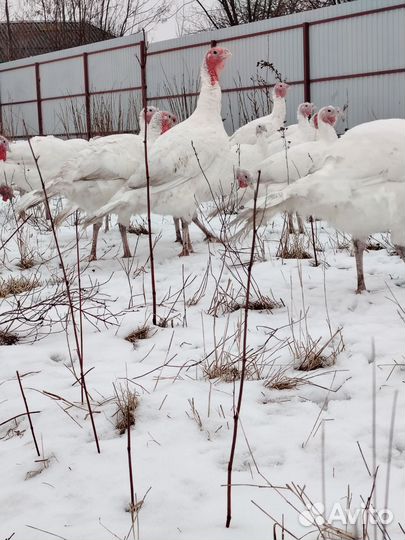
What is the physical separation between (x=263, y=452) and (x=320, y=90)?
13.0 m

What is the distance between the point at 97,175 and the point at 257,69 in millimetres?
10513

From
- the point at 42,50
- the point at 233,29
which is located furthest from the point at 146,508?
the point at 42,50

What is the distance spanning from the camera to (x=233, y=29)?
16.0 meters

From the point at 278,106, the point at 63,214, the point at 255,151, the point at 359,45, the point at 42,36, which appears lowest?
the point at 63,214

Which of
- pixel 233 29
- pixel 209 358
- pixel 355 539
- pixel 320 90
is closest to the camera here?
pixel 355 539

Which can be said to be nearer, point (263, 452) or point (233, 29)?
point (263, 452)

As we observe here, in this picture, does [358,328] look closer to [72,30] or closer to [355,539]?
[355,539]

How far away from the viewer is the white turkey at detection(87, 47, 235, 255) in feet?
18.1

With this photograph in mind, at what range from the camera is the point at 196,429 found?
236cm

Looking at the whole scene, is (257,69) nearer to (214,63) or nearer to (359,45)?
(359,45)

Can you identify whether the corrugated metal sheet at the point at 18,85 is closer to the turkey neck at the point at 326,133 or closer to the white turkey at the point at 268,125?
the white turkey at the point at 268,125

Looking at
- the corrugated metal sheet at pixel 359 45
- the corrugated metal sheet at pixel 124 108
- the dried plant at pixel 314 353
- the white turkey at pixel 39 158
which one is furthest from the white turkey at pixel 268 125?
the corrugated metal sheet at pixel 124 108

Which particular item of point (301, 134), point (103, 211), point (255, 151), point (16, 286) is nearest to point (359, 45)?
point (301, 134)

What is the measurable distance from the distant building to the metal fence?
12.0m
